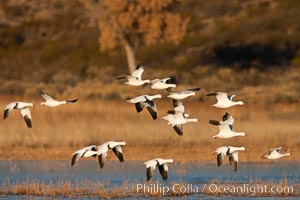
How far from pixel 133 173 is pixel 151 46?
121 ft

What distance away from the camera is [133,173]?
1828cm

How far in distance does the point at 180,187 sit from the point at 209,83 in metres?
25.6

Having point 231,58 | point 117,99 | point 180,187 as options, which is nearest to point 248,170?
point 180,187

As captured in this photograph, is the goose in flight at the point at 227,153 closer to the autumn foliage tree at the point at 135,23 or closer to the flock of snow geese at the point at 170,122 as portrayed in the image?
the flock of snow geese at the point at 170,122

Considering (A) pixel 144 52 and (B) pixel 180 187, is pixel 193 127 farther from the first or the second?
(A) pixel 144 52

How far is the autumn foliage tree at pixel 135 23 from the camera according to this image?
44250 mm

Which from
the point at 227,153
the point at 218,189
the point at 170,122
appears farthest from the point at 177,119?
the point at 218,189

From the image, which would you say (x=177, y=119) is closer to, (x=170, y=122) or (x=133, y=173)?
(x=170, y=122)

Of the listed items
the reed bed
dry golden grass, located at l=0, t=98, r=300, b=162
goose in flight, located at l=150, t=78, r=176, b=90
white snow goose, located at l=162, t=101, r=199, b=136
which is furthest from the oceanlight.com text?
dry golden grass, located at l=0, t=98, r=300, b=162

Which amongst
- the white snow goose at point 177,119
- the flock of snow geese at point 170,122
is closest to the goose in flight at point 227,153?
the flock of snow geese at point 170,122

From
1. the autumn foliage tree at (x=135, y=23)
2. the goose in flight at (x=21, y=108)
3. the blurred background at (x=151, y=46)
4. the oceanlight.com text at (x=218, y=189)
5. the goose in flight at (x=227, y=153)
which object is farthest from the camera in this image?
the autumn foliage tree at (x=135, y=23)

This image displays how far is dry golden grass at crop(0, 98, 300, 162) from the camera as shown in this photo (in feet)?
70.1

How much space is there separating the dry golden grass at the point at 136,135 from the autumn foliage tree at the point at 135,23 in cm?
1782

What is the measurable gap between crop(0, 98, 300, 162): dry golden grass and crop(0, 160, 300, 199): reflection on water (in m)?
0.90
